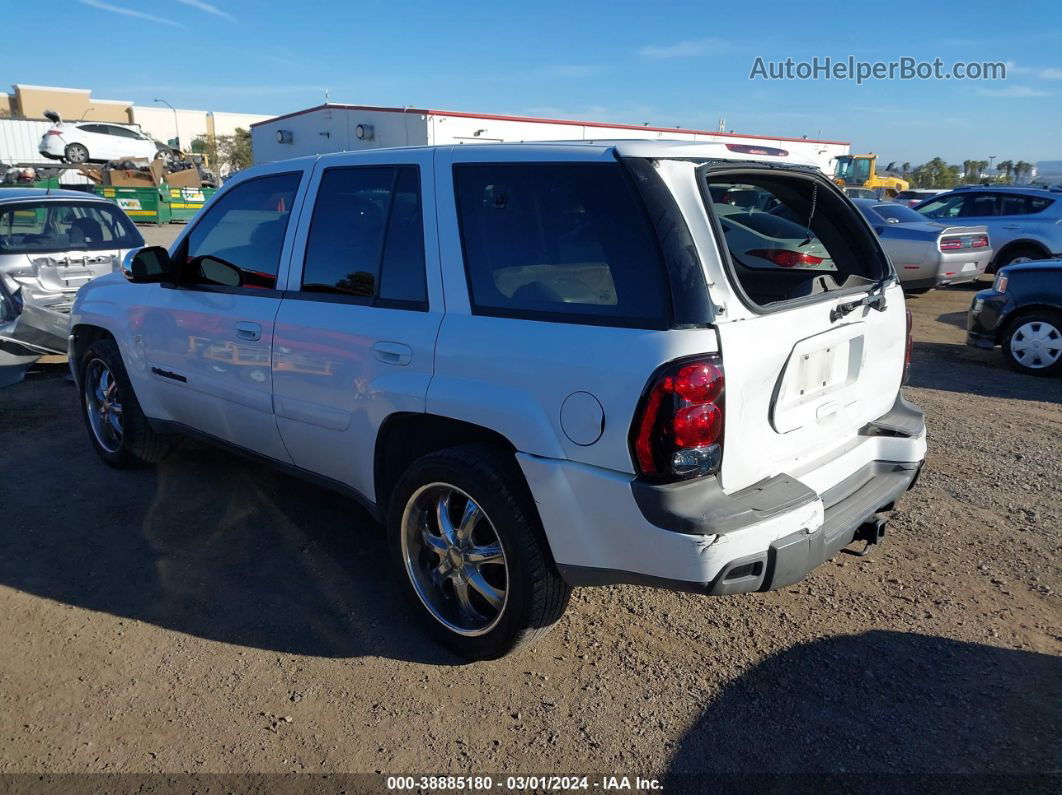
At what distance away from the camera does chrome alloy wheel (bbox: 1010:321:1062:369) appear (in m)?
7.71

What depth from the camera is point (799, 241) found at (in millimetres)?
4082

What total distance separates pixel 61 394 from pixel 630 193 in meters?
6.27

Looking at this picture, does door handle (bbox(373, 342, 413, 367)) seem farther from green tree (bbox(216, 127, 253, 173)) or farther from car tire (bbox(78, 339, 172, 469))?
green tree (bbox(216, 127, 253, 173))

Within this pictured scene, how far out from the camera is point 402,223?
335 centimetres

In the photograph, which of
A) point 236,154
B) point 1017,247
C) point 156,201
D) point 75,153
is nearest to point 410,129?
point 156,201

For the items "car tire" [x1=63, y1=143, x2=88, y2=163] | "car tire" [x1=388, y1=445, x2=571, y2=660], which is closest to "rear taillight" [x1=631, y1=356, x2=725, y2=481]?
"car tire" [x1=388, y1=445, x2=571, y2=660]

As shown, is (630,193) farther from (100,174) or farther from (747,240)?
(100,174)

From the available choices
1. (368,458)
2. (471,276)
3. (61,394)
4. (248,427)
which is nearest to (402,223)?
(471,276)

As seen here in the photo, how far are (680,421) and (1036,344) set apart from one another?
275 inches

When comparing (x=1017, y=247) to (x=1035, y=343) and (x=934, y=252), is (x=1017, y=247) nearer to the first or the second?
Result: (x=934, y=252)

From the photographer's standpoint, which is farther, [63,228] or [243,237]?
[63,228]

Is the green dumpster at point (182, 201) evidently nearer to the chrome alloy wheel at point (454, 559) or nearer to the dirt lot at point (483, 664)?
the dirt lot at point (483, 664)

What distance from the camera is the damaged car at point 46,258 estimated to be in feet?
23.9

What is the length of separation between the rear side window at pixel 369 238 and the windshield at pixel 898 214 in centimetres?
1179
